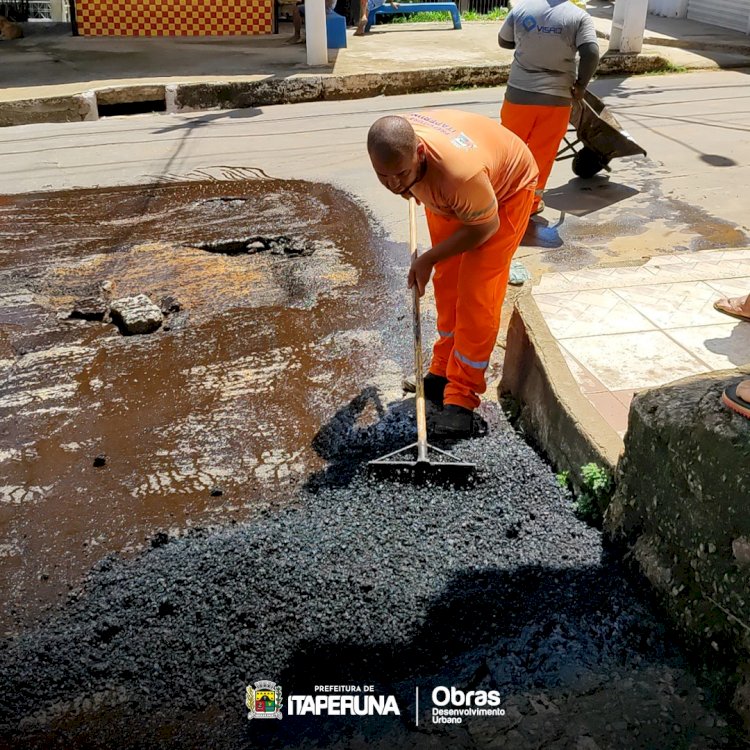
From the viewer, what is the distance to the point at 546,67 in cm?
564

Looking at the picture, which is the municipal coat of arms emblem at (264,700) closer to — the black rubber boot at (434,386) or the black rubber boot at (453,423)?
the black rubber boot at (453,423)

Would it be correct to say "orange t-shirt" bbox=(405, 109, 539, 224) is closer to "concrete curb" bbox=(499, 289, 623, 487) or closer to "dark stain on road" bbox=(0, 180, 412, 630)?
"concrete curb" bbox=(499, 289, 623, 487)

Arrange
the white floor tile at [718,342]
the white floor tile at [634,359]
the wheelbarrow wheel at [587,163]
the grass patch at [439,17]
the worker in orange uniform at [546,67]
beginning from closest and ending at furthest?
the white floor tile at [634,359], the white floor tile at [718,342], the worker in orange uniform at [546,67], the wheelbarrow wheel at [587,163], the grass patch at [439,17]

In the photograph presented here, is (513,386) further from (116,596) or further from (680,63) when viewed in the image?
(680,63)

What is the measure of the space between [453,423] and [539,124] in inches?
123

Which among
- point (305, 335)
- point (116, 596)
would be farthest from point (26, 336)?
point (116, 596)

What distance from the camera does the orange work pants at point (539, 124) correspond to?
5773 mm

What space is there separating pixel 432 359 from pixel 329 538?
4.94 ft

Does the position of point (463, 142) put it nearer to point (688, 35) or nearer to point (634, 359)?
point (634, 359)

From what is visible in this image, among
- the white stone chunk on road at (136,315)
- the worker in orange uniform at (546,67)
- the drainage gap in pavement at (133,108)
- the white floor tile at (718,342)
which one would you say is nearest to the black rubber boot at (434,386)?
the white floor tile at (718,342)

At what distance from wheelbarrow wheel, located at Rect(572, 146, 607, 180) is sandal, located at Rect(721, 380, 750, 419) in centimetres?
489

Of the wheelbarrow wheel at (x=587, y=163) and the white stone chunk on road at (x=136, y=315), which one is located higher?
the wheelbarrow wheel at (x=587, y=163)

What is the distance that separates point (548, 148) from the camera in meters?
5.91

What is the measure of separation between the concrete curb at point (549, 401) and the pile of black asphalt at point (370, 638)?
0.80 ft
